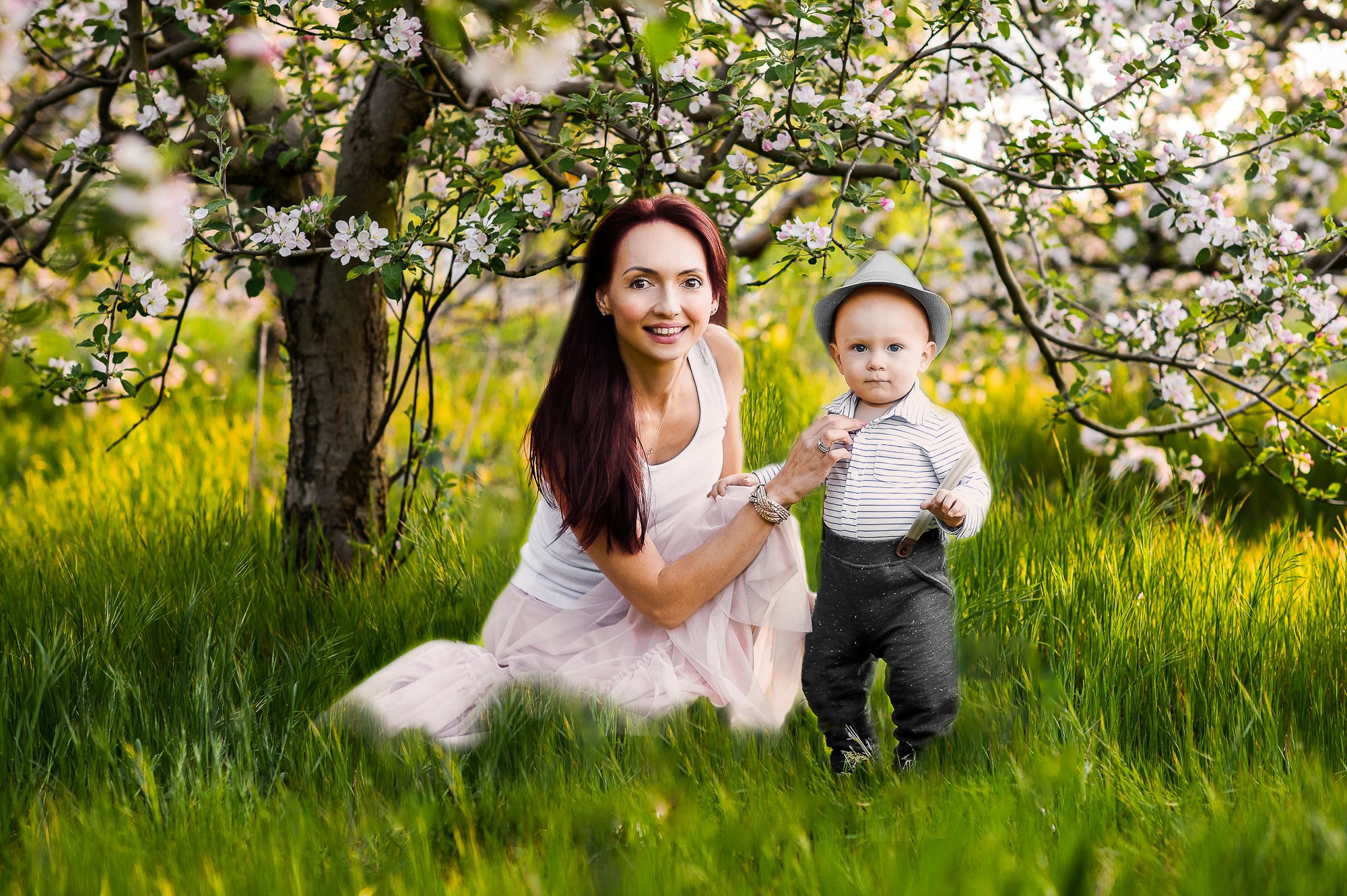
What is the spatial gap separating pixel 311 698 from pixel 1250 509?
3710 millimetres

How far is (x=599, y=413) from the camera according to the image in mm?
2342

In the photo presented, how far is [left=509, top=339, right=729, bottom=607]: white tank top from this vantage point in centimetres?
248

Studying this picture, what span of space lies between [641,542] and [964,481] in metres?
0.75

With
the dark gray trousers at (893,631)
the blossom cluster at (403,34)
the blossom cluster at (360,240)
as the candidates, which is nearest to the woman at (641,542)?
the dark gray trousers at (893,631)

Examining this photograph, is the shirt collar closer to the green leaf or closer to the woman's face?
the woman's face

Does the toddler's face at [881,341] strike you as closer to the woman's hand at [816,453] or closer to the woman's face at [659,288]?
the woman's hand at [816,453]

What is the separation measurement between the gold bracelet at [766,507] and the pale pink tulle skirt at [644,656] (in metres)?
0.11

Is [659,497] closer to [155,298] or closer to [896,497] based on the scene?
[896,497]

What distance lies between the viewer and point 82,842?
5.79 ft

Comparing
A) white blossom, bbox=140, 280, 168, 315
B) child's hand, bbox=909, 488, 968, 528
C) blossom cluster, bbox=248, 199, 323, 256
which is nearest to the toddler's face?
child's hand, bbox=909, 488, 968, 528

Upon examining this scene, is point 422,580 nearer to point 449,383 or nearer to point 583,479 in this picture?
point 583,479

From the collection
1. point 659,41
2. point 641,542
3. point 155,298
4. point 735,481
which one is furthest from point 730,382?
point 659,41

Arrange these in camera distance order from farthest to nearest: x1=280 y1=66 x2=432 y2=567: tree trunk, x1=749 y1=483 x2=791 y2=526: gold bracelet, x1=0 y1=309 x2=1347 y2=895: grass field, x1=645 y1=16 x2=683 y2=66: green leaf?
x1=280 y1=66 x2=432 y2=567: tree trunk
x1=749 y1=483 x2=791 y2=526: gold bracelet
x1=0 y1=309 x2=1347 y2=895: grass field
x1=645 y1=16 x2=683 y2=66: green leaf

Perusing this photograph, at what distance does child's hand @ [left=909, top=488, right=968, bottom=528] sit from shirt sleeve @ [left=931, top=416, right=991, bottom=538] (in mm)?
14
